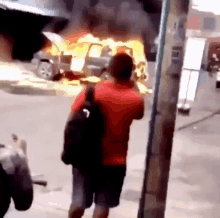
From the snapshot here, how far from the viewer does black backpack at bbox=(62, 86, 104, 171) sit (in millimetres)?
2059

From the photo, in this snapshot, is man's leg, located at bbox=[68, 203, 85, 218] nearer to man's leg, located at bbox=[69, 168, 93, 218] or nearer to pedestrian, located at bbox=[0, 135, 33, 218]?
man's leg, located at bbox=[69, 168, 93, 218]

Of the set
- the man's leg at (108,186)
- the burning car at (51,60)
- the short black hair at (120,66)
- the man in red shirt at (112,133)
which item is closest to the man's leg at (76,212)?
the man in red shirt at (112,133)

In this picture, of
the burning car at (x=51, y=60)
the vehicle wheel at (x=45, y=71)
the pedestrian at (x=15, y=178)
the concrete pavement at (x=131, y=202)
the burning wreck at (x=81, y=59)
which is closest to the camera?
the pedestrian at (x=15, y=178)

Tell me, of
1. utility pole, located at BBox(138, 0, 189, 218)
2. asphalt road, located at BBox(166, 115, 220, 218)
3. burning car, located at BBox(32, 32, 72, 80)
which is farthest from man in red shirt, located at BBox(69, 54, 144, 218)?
burning car, located at BBox(32, 32, 72, 80)

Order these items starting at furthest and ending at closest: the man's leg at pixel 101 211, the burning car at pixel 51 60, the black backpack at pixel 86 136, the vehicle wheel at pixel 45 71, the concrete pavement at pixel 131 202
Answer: the vehicle wheel at pixel 45 71
the burning car at pixel 51 60
the concrete pavement at pixel 131 202
the man's leg at pixel 101 211
the black backpack at pixel 86 136

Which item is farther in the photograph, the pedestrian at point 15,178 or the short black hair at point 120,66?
the short black hair at point 120,66

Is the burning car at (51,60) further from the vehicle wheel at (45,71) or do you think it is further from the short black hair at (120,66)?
the short black hair at (120,66)

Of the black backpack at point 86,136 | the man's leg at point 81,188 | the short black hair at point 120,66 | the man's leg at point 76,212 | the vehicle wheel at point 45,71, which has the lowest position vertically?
the vehicle wheel at point 45,71

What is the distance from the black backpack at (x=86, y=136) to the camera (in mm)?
2059

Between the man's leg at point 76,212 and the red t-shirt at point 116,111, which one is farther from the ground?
the red t-shirt at point 116,111

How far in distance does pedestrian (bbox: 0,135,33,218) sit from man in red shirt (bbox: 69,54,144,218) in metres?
0.56

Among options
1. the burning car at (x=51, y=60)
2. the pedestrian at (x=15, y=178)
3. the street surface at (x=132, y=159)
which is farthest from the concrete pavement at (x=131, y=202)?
the burning car at (x=51, y=60)

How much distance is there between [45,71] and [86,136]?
26.0 feet

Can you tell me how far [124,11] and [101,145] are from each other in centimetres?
1244
